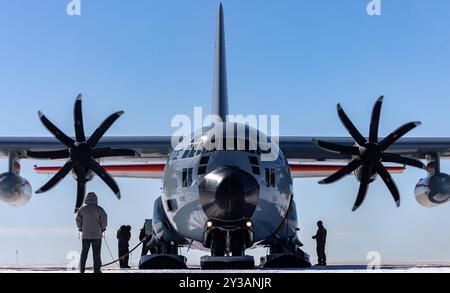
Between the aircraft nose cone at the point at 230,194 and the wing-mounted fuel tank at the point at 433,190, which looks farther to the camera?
the wing-mounted fuel tank at the point at 433,190

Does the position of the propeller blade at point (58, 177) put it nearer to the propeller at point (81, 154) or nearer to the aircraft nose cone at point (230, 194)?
the propeller at point (81, 154)

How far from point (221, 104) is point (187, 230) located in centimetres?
733

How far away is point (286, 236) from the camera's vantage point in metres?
17.8

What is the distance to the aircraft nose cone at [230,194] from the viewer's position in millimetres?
13750

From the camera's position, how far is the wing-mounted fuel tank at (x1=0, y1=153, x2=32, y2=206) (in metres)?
21.7

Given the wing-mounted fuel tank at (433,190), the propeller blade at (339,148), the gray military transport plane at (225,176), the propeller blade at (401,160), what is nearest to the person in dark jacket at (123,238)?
the gray military transport plane at (225,176)

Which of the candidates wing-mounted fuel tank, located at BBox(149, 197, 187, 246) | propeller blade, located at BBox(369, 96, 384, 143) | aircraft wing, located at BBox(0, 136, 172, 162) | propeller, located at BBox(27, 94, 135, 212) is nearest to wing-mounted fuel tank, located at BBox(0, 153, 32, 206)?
aircraft wing, located at BBox(0, 136, 172, 162)

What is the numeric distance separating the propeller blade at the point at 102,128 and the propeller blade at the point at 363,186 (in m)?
7.51

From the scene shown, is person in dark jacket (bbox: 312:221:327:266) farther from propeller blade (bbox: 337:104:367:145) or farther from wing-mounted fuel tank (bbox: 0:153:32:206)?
wing-mounted fuel tank (bbox: 0:153:32:206)

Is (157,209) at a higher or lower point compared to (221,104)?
lower

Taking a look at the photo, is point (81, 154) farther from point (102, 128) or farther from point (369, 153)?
point (369, 153)
